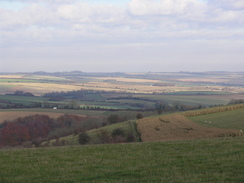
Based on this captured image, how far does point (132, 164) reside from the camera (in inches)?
480

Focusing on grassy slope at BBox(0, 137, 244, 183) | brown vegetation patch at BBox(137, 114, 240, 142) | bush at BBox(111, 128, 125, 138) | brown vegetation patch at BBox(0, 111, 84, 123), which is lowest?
brown vegetation patch at BBox(0, 111, 84, 123)

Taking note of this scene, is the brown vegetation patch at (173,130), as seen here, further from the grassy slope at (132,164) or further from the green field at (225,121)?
the grassy slope at (132,164)

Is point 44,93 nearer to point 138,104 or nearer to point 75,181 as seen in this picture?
point 138,104

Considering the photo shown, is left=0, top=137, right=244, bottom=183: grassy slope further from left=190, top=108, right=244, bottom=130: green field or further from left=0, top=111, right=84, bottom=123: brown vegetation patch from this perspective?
left=0, top=111, right=84, bottom=123: brown vegetation patch

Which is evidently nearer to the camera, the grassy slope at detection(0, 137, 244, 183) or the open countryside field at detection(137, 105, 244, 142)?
the grassy slope at detection(0, 137, 244, 183)

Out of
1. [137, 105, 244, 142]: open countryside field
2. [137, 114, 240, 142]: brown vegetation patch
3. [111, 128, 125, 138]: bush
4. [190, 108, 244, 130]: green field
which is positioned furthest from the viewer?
[111, 128, 125, 138]: bush

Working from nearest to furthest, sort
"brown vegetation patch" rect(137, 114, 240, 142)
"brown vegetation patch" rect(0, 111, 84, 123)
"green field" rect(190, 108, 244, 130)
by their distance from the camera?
1. "brown vegetation patch" rect(137, 114, 240, 142)
2. "green field" rect(190, 108, 244, 130)
3. "brown vegetation patch" rect(0, 111, 84, 123)

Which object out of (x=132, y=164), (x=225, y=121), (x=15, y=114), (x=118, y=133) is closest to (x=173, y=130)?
(x=118, y=133)

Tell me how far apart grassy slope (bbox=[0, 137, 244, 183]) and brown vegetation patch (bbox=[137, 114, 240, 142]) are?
11.1 meters

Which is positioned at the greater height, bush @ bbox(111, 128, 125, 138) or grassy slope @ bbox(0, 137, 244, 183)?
grassy slope @ bbox(0, 137, 244, 183)

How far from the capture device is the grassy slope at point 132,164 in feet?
33.0

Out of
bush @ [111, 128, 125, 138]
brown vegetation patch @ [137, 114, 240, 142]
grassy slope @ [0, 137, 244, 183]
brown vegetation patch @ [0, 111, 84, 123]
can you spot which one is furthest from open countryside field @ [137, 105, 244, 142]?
brown vegetation patch @ [0, 111, 84, 123]

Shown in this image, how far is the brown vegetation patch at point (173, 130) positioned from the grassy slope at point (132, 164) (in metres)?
11.1

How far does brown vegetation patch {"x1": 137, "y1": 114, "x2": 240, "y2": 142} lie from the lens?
27.6m
